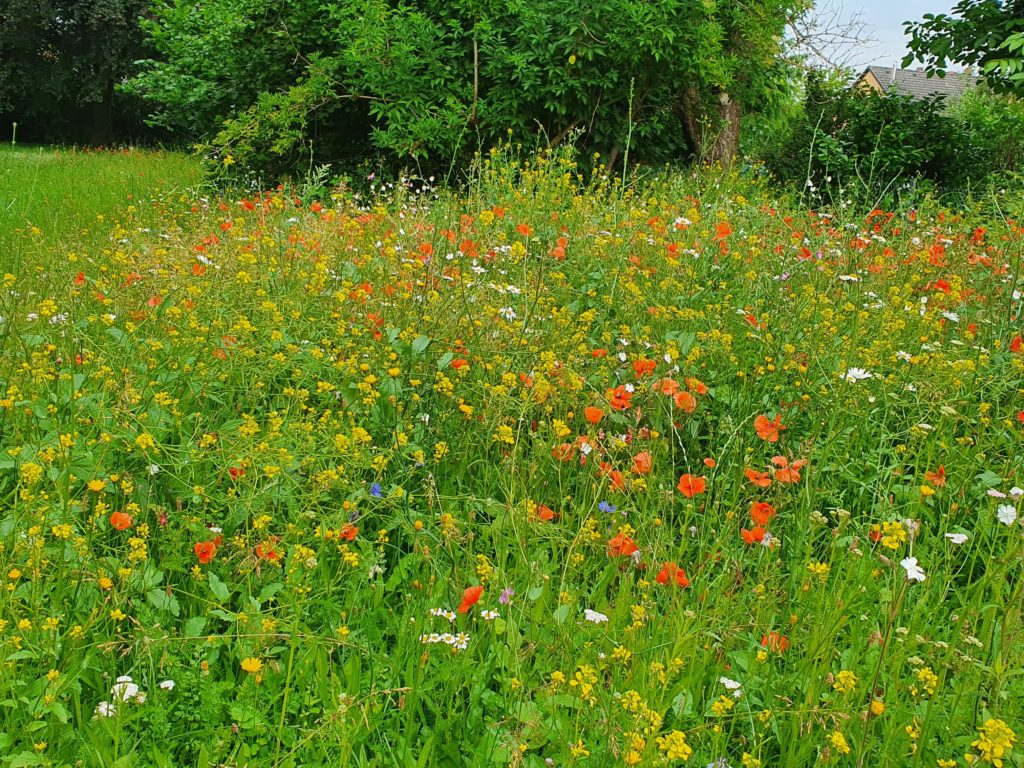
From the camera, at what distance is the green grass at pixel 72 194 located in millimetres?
5074

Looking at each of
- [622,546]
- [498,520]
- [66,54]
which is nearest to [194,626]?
[498,520]

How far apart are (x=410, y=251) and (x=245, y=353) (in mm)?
1353

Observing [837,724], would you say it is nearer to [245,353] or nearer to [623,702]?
[623,702]

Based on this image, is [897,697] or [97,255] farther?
[97,255]

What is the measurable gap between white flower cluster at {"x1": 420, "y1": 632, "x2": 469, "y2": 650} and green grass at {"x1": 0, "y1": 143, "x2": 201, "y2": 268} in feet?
9.48

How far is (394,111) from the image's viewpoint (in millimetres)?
7754

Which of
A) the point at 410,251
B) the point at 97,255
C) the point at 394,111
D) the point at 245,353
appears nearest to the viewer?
the point at 245,353

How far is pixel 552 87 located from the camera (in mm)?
7605

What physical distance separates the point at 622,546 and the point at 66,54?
33.7 meters

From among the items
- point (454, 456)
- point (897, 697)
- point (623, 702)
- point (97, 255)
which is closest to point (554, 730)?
point (623, 702)

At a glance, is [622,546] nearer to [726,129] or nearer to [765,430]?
[765,430]

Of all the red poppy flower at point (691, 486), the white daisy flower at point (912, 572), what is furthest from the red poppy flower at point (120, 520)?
the white daisy flower at point (912, 572)

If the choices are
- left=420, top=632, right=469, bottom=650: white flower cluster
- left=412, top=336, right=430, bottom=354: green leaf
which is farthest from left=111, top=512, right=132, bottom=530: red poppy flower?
left=412, top=336, right=430, bottom=354: green leaf

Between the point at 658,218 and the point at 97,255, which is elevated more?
the point at 658,218
